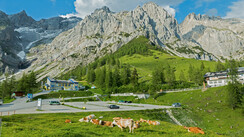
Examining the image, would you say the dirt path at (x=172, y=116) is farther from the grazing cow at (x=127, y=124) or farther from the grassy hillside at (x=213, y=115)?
the grazing cow at (x=127, y=124)

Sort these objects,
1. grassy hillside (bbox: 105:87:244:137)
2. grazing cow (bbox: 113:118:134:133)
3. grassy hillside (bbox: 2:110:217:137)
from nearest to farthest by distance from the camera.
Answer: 1. grassy hillside (bbox: 2:110:217:137)
2. grazing cow (bbox: 113:118:134:133)
3. grassy hillside (bbox: 105:87:244:137)

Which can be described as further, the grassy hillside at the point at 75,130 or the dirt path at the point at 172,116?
the dirt path at the point at 172,116

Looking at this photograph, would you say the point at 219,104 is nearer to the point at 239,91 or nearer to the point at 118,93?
the point at 239,91

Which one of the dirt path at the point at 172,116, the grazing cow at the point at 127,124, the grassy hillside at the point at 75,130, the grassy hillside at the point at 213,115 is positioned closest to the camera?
the grassy hillside at the point at 75,130

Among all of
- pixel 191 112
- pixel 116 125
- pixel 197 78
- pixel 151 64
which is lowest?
pixel 191 112

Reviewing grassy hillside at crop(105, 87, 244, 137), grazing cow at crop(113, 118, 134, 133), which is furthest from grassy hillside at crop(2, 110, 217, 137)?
grassy hillside at crop(105, 87, 244, 137)

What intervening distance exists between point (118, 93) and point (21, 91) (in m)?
59.4

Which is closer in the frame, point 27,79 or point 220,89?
point 220,89

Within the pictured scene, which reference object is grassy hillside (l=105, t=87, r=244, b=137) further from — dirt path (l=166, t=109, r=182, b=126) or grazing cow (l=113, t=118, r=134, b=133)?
grazing cow (l=113, t=118, r=134, b=133)

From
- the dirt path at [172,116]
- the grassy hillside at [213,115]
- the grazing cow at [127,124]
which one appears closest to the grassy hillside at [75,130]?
the grazing cow at [127,124]

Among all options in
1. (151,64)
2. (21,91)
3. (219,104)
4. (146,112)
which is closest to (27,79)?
(21,91)

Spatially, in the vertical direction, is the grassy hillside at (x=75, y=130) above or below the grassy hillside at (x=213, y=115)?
above

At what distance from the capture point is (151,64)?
648ft

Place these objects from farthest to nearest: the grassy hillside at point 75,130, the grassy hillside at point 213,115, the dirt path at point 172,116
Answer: the dirt path at point 172,116 → the grassy hillside at point 213,115 → the grassy hillside at point 75,130
